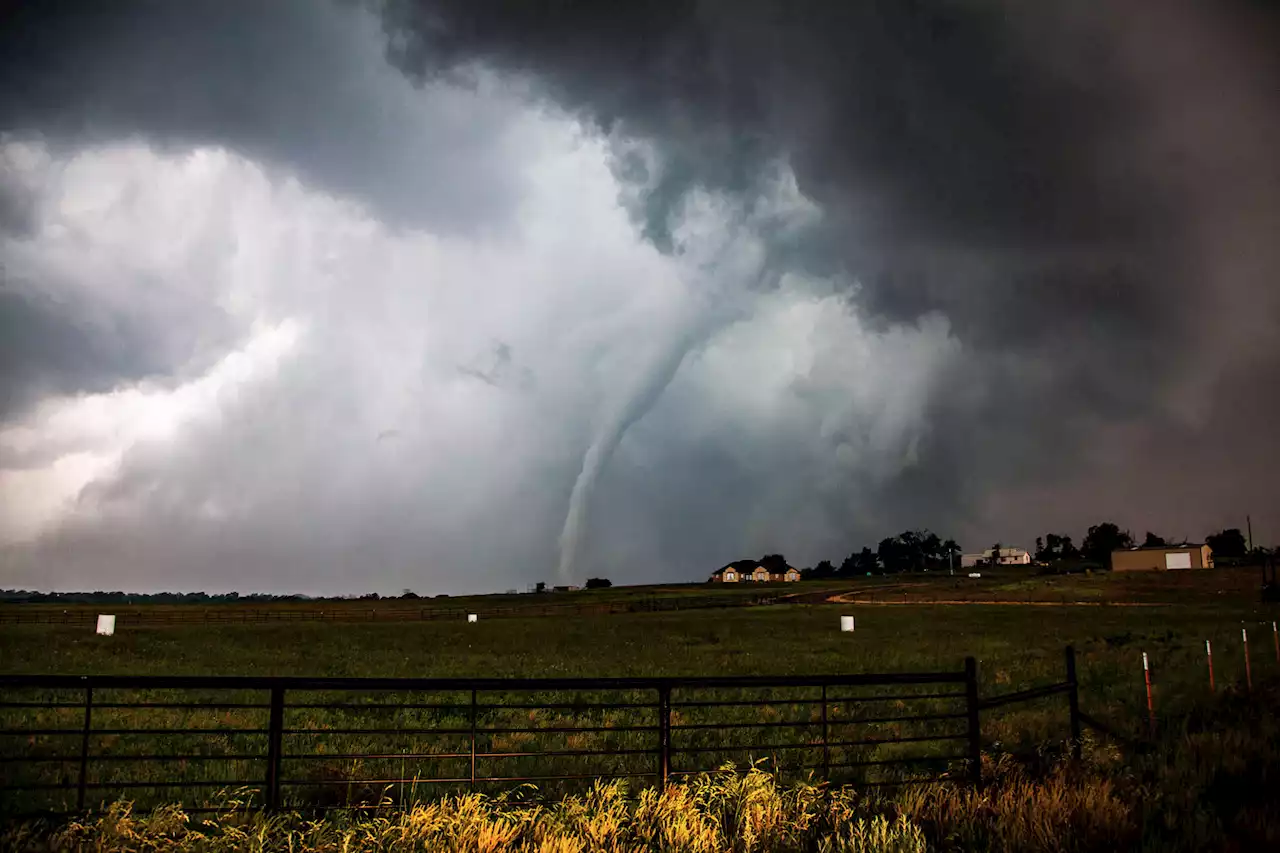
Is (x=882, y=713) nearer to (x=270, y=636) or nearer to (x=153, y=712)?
(x=153, y=712)

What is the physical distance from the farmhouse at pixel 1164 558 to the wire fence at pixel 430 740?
147054mm

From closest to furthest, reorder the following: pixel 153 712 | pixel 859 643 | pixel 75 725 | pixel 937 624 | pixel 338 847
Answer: pixel 338 847 → pixel 75 725 → pixel 153 712 → pixel 859 643 → pixel 937 624

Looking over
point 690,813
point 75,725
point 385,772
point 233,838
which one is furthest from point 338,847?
point 75,725

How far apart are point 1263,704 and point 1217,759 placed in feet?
21.3

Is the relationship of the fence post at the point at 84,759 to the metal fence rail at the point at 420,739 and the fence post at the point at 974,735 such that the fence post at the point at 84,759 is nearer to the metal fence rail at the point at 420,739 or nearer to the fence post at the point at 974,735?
the metal fence rail at the point at 420,739

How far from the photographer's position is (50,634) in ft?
152

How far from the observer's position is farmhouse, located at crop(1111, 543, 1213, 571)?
5664 inches

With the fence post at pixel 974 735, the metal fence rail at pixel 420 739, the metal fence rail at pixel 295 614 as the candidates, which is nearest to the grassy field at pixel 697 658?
the metal fence rail at pixel 420 739

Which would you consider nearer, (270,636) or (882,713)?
(882,713)

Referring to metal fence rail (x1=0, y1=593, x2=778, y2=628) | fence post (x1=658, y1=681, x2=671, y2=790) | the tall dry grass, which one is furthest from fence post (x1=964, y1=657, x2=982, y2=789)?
metal fence rail (x1=0, y1=593, x2=778, y2=628)

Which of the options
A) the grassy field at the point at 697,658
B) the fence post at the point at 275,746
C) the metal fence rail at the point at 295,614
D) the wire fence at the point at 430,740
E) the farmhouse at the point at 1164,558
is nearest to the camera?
the fence post at the point at 275,746

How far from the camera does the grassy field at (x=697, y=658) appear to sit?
51.1 feet

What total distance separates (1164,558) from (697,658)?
467ft

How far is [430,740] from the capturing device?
15.6 meters
